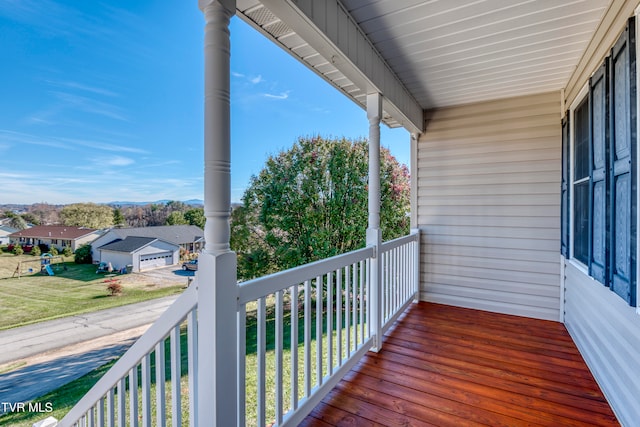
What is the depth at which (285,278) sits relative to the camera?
1.71 m

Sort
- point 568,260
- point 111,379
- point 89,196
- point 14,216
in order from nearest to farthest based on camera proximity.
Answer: point 111,379 → point 14,216 → point 89,196 → point 568,260

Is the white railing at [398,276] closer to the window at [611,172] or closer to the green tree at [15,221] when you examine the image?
the window at [611,172]

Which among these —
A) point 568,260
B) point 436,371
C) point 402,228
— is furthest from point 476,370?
point 402,228

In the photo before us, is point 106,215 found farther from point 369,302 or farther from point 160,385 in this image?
point 369,302

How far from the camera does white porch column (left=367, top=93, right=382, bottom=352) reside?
9.00 ft

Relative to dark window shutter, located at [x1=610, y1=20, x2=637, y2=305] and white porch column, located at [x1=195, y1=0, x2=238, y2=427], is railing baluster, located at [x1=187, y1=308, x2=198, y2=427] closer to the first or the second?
white porch column, located at [x1=195, y1=0, x2=238, y2=427]

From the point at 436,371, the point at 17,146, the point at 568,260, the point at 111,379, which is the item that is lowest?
the point at 436,371

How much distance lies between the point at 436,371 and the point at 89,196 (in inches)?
110

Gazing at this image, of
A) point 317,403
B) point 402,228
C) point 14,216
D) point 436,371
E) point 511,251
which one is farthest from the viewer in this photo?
point 402,228

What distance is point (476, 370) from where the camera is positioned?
2504 millimetres

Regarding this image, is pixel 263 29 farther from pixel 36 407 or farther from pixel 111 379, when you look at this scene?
pixel 36 407

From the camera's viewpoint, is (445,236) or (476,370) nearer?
(476,370)

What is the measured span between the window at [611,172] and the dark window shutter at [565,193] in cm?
36

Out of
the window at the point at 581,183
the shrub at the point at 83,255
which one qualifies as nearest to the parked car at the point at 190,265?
the shrub at the point at 83,255
